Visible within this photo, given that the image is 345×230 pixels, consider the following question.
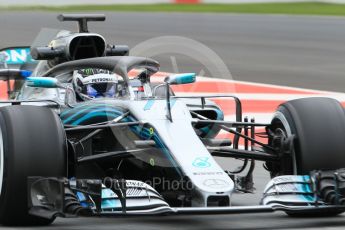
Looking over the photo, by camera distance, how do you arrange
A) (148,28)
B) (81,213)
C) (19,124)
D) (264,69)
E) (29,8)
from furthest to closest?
(29,8) < (148,28) < (264,69) < (19,124) < (81,213)

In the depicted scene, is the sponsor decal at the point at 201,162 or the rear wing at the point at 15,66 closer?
the sponsor decal at the point at 201,162

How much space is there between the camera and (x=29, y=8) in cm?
4266

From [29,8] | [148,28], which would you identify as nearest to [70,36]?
[148,28]

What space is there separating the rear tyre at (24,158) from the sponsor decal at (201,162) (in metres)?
0.92

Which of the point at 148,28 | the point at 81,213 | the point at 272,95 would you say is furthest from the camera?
the point at 148,28

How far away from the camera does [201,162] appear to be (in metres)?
7.65

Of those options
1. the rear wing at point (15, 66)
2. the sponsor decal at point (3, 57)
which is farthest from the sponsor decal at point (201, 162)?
the sponsor decal at point (3, 57)

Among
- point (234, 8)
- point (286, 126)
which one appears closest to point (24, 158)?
point (286, 126)

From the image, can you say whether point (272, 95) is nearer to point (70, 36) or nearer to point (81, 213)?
point (70, 36)

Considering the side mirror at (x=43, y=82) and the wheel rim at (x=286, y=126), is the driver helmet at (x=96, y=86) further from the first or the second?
the wheel rim at (x=286, y=126)

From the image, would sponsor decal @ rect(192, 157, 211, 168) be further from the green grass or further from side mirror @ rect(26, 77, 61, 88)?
the green grass

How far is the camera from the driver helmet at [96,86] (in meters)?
9.24

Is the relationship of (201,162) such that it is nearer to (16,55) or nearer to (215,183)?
(215,183)

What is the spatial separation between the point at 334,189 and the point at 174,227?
118cm
